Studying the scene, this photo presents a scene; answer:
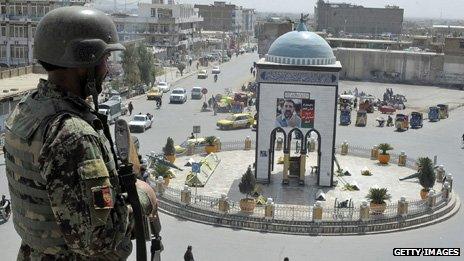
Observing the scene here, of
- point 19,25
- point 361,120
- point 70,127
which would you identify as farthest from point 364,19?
point 70,127

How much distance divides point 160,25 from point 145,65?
22.9 meters

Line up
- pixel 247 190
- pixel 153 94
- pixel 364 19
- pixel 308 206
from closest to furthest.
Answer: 1. pixel 247 190
2. pixel 308 206
3. pixel 153 94
4. pixel 364 19

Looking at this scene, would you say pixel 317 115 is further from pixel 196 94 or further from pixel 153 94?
pixel 196 94

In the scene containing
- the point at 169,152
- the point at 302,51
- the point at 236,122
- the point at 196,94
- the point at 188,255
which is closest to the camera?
the point at 188,255

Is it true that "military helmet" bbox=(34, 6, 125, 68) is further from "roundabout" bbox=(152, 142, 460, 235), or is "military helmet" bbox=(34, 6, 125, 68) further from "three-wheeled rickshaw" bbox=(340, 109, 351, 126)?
"three-wheeled rickshaw" bbox=(340, 109, 351, 126)

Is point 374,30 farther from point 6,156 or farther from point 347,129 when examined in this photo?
point 6,156

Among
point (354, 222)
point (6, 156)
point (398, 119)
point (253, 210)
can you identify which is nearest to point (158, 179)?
point (253, 210)

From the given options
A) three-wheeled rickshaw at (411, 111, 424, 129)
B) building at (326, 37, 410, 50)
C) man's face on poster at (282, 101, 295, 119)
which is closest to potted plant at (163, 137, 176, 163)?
man's face on poster at (282, 101, 295, 119)

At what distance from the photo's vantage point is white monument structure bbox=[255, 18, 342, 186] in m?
19.5

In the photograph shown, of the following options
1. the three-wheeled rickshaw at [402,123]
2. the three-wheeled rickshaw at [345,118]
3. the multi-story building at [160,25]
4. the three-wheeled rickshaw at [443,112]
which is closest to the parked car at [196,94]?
the three-wheeled rickshaw at [345,118]

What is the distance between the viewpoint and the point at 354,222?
16688mm

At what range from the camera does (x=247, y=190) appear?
17.7 metres

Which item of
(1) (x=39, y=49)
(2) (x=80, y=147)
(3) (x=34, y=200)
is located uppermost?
(1) (x=39, y=49)

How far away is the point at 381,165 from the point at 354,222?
7783 millimetres
